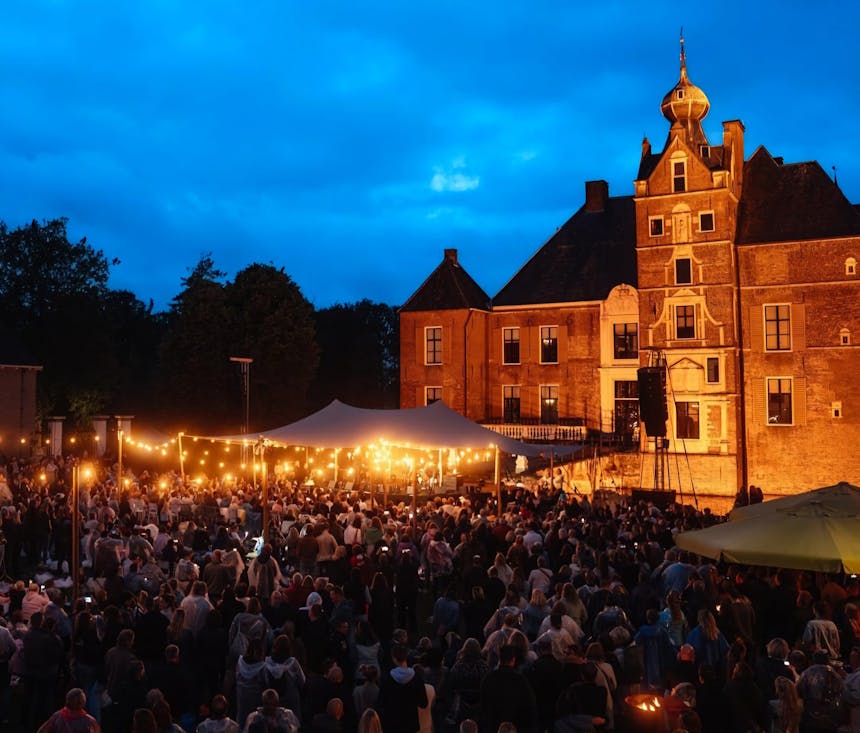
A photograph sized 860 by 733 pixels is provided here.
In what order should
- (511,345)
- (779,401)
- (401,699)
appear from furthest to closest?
(511,345) < (779,401) < (401,699)

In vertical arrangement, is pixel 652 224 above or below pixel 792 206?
below

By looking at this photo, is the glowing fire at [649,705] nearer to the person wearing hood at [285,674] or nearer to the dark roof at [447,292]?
the person wearing hood at [285,674]

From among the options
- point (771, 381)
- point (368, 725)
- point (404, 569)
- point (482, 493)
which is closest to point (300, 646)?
point (368, 725)

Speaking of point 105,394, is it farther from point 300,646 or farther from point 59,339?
point 300,646

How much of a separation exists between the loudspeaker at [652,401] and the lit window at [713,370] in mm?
3698

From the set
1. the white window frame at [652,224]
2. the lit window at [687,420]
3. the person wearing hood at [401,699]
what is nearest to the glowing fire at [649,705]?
the person wearing hood at [401,699]

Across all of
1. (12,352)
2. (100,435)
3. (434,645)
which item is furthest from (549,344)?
(434,645)

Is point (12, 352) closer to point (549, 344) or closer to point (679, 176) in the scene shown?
point (549, 344)

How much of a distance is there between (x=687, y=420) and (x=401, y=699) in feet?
83.1

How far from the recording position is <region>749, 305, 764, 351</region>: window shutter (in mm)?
30297

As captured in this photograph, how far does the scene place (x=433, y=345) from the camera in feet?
121

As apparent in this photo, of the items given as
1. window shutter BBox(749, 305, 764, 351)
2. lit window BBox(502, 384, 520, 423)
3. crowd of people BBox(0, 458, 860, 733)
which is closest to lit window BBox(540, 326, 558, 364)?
lit window BBox(502, 384, 520, 423)

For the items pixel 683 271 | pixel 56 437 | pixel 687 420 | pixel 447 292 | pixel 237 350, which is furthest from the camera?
pixel 237 350

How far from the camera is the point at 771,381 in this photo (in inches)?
1188
